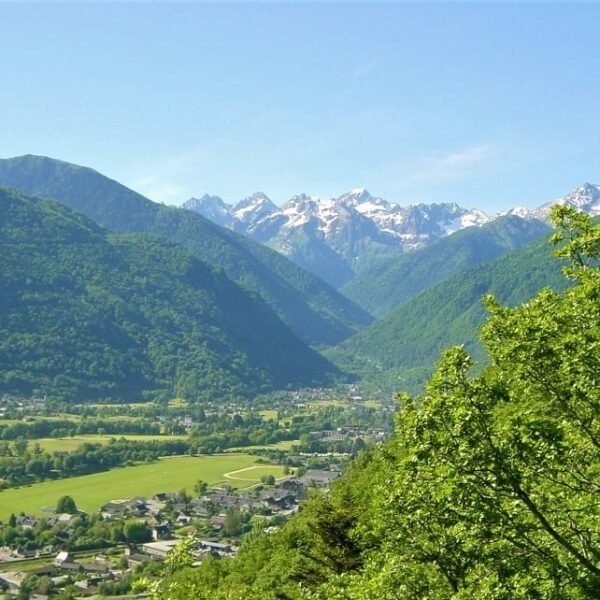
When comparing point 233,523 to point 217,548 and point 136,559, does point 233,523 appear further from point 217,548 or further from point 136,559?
point 136,559

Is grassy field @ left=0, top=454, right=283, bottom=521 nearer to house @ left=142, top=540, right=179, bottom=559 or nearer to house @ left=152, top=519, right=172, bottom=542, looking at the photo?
house @ left=152, top=519, right=172, bottom=542

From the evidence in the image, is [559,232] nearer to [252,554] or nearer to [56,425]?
[252,554]

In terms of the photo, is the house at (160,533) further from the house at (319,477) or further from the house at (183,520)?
the house at (319,477)

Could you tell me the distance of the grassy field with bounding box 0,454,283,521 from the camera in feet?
312

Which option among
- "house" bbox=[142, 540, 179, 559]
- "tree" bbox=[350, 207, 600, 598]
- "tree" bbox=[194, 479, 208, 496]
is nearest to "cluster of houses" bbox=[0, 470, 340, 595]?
"house" bbox=[142, 540, 179, 559]

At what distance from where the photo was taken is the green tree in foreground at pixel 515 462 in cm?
1104

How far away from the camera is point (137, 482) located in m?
109

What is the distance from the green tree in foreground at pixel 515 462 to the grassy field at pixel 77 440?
410ft

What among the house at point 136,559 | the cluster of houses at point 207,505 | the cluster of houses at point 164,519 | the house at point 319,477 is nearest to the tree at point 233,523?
the cluster of houses at point 164,519

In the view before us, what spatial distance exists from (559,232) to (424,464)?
5.59 metres

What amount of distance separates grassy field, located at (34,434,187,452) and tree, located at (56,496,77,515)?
3767 cm

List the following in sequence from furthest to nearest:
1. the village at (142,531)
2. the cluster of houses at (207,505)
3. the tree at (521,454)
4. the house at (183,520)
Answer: the house at (183,520) → the cluster of houses at (207,505) → the village at (142,531) → the tree at (521,454)

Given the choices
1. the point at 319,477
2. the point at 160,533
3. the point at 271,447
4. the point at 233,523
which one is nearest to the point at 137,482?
the point at 160,533

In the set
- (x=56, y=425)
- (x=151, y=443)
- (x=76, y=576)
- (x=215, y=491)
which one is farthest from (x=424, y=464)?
(x=56, y=425)
